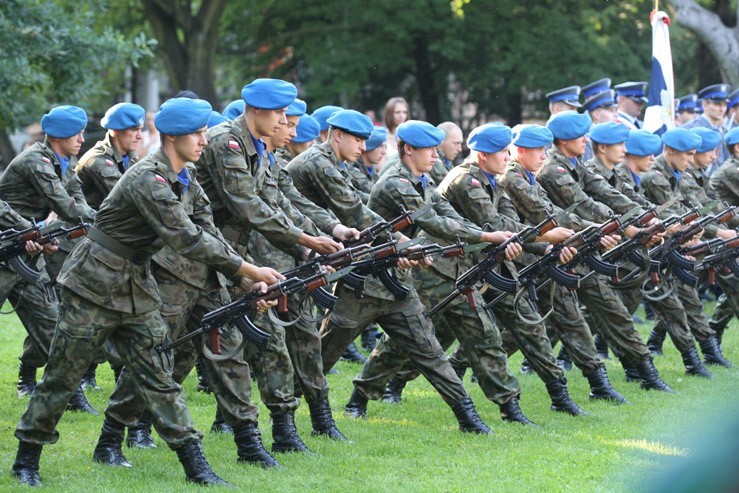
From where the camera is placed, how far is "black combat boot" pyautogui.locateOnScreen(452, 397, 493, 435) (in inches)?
323

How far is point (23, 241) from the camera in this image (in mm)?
8383

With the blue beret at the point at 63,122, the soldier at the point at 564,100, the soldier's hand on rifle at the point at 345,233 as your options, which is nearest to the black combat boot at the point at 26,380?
the blue beret at the point at 63,122

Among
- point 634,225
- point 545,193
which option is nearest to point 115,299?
point 545,193

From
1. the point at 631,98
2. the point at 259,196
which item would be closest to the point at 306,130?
the point at 259,196

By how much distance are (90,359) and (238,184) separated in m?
1.43

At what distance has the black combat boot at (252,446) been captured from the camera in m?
7.02

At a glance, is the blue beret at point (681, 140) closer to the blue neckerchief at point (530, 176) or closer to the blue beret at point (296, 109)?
the blue neckerchief at point (530, 176)

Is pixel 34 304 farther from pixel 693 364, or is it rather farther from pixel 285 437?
pixel 693 364

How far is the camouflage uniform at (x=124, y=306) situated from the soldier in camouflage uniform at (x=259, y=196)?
71 cm

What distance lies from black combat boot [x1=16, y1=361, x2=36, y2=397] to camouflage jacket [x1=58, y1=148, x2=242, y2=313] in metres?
3.31

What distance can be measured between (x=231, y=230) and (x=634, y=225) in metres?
4.27

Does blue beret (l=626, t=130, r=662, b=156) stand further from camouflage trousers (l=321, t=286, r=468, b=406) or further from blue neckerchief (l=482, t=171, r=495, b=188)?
camouflage trousers (l=321, t=286, r=468, b=406)

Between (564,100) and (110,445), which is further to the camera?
(564,100)

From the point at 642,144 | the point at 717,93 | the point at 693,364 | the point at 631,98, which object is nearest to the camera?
the point at 642,144
